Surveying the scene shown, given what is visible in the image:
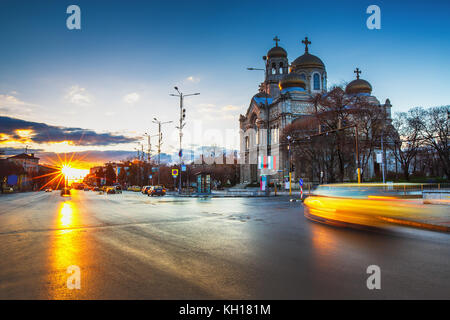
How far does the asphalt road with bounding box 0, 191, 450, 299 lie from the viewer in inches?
165

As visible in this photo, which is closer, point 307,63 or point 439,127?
point 439,127

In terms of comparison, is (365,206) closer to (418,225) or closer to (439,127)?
(418,225)

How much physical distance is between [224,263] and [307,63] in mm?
75629

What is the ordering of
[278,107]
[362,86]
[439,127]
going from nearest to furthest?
1. [439,127]
2. [278,107]
3. [362,86]

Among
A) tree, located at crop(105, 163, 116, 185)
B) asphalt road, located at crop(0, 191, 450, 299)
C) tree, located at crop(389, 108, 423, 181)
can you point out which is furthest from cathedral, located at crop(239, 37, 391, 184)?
tree, located at crop(105, 163, 116, 185)

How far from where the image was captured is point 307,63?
7419cm

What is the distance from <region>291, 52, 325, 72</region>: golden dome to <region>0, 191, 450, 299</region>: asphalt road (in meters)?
70.8

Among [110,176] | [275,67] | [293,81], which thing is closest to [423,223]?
[293,81]

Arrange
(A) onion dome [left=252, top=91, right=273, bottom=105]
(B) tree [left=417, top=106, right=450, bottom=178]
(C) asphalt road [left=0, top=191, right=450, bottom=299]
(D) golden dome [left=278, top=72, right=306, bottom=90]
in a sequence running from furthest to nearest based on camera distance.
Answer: (A) onion dome [left=252, top=91, right=273, bottom=105]
(D) golden dome [left=278, top=72, right=306, bottom=90]
(B) tree [left=417, top=106, right=450, bottom=178]
(C) asphalt road [left=0, top=191, right=450, bottom=299]

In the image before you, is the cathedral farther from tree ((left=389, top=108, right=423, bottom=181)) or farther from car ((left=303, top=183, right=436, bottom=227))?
car ((left=303, top=183, right=436, bottom=227))

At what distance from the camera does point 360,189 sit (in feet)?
34.9

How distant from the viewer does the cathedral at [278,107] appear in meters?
65.9
